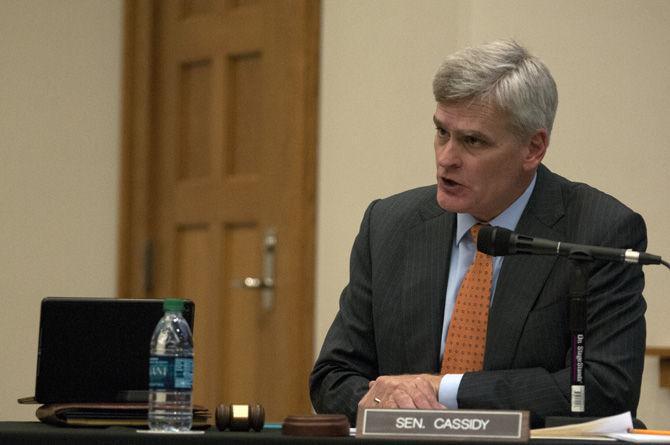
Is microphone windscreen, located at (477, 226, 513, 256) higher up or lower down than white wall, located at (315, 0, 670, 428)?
lower down

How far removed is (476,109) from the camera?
8.13 ft

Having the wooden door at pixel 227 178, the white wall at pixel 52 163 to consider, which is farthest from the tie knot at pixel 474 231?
the white wall at pixel 52 163

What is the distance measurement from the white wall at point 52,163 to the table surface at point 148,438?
335cm

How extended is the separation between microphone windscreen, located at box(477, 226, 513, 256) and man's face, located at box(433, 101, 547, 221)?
0.49 m

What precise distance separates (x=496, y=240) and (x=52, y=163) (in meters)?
3.58

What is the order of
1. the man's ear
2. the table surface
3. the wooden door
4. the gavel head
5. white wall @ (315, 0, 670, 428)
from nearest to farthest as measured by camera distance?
the table surface
the gavel head
the man's ear
white wall @ (315, 0, 670, 428)
the wooden door

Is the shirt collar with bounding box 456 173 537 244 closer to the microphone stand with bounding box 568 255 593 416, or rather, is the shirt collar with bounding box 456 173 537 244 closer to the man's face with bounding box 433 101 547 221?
the man's face with bounding box 433 101 547 221

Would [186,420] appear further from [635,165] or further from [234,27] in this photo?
[234,27]

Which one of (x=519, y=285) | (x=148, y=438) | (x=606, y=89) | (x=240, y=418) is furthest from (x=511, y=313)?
(x=606, y=89)

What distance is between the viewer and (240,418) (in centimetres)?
191

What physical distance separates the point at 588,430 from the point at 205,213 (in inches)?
130

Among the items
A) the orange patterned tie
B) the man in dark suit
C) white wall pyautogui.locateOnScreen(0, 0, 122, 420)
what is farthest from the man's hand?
white wall pyautogui.locateOnScreen(0, 0, 122, 420)

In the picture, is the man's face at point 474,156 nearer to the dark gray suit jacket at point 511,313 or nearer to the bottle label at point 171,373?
the dark gray suit jacket at point 511,313

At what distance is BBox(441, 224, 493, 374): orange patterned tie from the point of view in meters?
2.51
